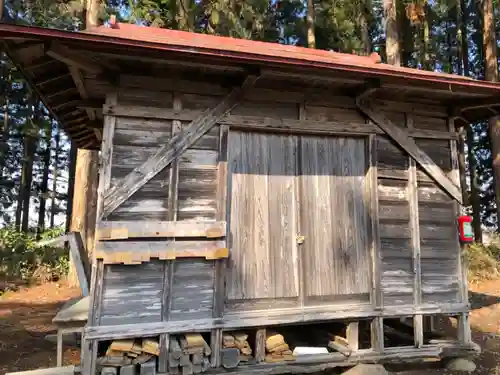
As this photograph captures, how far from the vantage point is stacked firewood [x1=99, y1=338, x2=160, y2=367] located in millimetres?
3593

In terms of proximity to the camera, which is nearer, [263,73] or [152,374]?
A: [152,374]

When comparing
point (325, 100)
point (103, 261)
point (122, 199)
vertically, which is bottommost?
point (103, 261)

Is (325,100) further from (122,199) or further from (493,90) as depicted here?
(122,199)

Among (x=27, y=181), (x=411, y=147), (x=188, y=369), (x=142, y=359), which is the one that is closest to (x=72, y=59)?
(x=142, y=359)

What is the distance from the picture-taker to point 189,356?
3.77 metres

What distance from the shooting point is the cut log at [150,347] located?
3.71 m

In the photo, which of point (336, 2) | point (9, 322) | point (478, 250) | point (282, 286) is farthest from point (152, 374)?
point (336, 2)

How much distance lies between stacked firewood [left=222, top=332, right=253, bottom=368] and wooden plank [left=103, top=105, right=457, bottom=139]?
234 cm

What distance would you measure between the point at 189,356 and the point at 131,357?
0.57 meters

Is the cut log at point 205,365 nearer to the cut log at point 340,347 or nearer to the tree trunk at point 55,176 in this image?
the cut log at point 340,347

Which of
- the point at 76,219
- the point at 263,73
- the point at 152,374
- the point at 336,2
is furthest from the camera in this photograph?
the point at 336,2

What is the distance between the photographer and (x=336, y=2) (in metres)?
15.4

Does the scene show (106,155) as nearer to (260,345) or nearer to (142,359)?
(142,359)

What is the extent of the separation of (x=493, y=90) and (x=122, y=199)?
4.51 m
